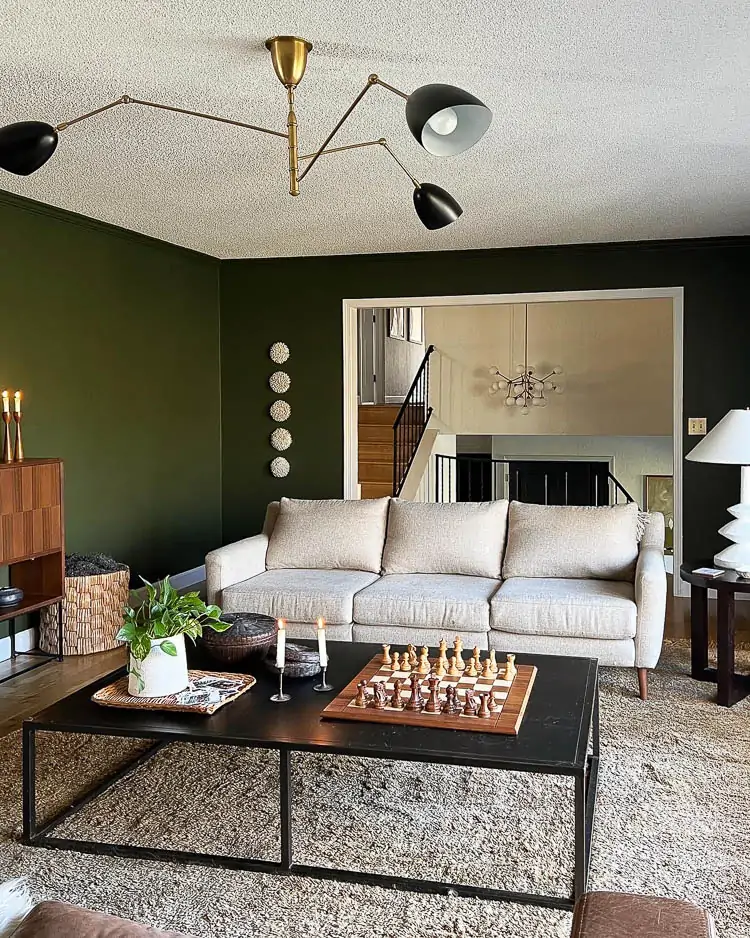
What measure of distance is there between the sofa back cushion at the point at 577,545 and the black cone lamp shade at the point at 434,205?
2.22 m

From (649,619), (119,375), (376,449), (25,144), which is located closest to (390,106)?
(25,144)

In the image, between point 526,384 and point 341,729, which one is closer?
point 341,729

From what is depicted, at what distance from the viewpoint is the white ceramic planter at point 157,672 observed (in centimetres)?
305

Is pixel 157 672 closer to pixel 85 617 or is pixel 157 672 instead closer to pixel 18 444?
pixel 18 444

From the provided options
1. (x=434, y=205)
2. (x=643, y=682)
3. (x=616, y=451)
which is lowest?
(x=643, y=682)

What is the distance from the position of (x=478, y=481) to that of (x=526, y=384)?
172 centimetres

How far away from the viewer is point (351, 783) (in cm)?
338

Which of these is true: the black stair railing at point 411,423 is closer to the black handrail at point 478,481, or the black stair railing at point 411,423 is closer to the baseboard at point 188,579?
the black handrail at point 478,481

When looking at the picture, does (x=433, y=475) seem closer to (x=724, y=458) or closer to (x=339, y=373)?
(x=339, y=373)

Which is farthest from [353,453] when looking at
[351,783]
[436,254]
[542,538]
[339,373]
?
[351,783]

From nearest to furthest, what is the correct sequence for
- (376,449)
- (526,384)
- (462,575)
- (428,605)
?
1. (428,605)
2. (462,575)
3. (376,449)
4. (526,384)

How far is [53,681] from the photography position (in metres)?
4.84

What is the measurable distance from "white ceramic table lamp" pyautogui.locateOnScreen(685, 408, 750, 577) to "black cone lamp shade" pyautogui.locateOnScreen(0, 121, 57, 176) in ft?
10.3

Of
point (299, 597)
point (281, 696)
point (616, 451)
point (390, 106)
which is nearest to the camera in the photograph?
point (281, 696)
